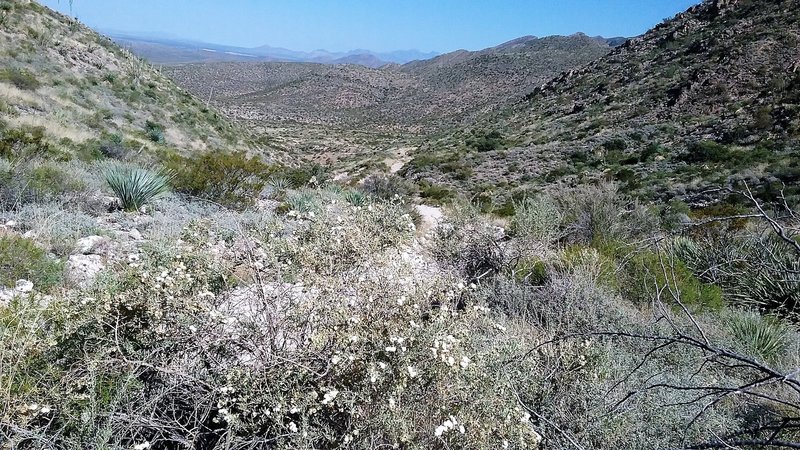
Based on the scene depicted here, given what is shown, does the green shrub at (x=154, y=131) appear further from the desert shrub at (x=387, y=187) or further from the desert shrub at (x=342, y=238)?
the desert shrub at (x=342, y=238)

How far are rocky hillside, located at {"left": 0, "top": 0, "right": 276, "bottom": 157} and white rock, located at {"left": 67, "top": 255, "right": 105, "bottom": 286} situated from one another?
811 cm

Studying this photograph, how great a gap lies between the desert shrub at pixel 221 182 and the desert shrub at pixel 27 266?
13.3ft

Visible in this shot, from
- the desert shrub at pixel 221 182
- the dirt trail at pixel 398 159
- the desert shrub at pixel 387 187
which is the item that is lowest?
the dirt trail at pixel 398 159

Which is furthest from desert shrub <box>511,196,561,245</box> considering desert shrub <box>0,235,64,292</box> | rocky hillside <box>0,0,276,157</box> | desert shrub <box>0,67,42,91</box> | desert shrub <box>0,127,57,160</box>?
desert shrub <box>0,67,42,91</box>

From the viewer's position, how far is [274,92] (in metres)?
76.0

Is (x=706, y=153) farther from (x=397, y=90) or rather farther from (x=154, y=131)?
(x=397, y=90)

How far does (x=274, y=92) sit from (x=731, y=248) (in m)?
76.4

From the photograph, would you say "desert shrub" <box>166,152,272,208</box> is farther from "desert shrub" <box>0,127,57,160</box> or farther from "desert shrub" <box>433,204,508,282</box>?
"desert shrub" <box>433,204,508,282</box>

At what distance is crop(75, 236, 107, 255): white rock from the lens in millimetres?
5238

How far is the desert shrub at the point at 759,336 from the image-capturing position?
4180mm

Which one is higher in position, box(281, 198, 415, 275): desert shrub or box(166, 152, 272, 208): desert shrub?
box(281, 198, 415, 275): desert shrub

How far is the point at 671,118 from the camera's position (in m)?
28.5

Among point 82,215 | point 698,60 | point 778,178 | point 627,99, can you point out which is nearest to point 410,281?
point 82,215

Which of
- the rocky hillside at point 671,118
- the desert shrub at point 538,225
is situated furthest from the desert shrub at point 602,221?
the rocky hillside at point 671,118
